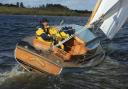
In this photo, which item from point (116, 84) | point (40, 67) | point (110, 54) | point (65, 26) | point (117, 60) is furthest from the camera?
point (110, 54)

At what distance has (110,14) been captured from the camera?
21.7 meters

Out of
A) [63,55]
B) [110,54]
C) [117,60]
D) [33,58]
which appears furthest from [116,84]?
[110,54]

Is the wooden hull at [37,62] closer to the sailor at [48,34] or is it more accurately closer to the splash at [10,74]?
the splash at [10,74]

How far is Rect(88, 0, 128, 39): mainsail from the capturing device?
21150 mm

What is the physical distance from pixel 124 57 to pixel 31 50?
31.7 feet

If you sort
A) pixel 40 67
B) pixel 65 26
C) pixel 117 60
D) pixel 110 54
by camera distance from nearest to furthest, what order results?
pixel 40 67 → pixel 65 26 → pixel 117 60 → pixel 110 54

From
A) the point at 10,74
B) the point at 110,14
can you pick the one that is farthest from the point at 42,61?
the point at 110,14

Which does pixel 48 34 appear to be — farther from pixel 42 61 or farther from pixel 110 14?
pixel 110 14

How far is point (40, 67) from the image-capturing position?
1675cm

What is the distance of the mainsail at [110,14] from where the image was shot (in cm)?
2115

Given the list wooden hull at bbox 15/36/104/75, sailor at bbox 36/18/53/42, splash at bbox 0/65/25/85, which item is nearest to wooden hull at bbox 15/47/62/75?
wooden hull at bbox 15/36/104/75

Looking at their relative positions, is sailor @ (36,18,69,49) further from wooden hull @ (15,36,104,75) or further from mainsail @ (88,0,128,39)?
mainsail @ (88,0,128,39)

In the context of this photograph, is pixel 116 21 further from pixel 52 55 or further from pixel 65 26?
pixel 52 55

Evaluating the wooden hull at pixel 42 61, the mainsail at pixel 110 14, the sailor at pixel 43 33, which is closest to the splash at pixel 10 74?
the wooden hull at pixel 42 61
